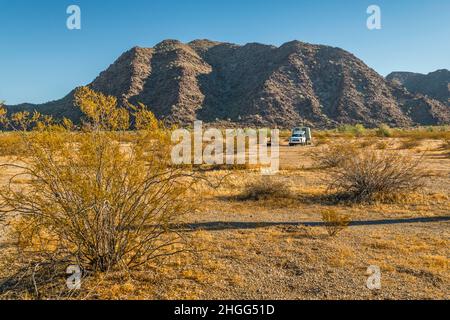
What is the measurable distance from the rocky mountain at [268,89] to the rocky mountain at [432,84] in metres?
20.1

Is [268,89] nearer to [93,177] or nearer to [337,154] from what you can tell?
[337,154]

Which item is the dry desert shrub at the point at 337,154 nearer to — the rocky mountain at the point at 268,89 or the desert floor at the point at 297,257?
the desert floor at the point at 297,257

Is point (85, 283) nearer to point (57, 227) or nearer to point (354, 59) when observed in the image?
point (57, 227)

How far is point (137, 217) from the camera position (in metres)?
6.73

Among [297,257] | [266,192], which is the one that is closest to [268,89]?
[266,192]

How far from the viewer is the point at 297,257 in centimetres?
738

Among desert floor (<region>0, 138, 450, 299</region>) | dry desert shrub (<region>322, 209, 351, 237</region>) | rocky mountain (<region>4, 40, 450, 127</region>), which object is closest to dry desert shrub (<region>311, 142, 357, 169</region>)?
desert floor (<region>0, 138, 450, 299</region>)

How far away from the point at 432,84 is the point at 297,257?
403ft

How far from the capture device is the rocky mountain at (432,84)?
341 feet

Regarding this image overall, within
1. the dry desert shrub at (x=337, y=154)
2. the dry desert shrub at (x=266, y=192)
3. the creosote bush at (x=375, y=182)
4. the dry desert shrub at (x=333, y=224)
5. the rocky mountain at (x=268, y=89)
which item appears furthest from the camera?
the rocky mountain at (x=268, y=89)

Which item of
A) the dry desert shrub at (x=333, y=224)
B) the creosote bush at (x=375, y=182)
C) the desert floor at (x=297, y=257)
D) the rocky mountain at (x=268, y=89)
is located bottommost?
the desert floor at (x=297, y=257)

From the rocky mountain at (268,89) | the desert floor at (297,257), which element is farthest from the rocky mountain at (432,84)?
the desert floor at (297,257)

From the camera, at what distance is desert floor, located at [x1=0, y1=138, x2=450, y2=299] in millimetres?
5902

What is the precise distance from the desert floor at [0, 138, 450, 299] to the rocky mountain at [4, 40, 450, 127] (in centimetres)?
6073
